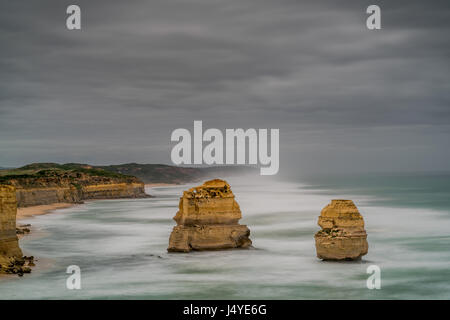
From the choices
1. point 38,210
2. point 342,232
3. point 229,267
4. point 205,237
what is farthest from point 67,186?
point 342,232

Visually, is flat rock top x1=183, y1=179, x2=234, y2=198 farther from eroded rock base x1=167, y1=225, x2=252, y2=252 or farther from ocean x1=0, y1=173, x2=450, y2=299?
ocean x1=0, y1=173, x2=450, y2=299

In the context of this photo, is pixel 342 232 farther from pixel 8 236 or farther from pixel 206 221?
pixel 8 236

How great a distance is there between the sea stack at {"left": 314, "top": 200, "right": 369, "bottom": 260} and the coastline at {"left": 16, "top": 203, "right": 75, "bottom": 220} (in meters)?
44.6

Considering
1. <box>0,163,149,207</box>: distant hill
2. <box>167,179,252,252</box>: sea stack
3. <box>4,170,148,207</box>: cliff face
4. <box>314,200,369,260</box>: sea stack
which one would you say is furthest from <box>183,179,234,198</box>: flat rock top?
<box>4,170,148,207</box>: cliff face

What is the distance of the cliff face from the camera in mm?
91312

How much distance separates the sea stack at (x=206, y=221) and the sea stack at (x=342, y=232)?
6.57m

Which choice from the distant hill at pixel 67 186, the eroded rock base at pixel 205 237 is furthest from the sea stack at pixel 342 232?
the distant hill at pixel 67 186

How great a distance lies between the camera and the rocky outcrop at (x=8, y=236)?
31938mm

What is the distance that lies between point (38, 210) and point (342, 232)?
5922 centimetres

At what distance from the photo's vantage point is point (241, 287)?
3136 cm

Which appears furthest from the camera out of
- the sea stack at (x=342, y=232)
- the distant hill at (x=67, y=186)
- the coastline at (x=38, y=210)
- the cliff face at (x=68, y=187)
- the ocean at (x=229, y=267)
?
the cliff face at (x=68, y=187)

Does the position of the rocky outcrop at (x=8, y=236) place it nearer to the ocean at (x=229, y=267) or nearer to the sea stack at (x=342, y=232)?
the ocean at (x=229, y=267)
